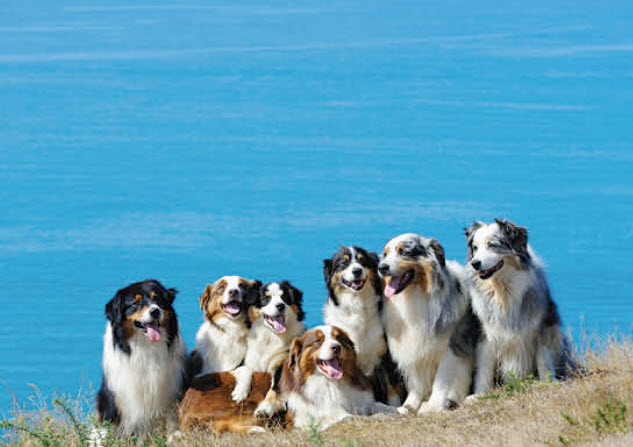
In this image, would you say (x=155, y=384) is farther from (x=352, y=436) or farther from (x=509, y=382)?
(x=509, y=382)

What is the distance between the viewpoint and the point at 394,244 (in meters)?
10.3

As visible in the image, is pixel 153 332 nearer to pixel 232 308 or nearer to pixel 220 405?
pixel 232 308

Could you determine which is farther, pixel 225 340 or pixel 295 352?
pixel 225 340

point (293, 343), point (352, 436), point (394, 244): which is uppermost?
point (394, 244)

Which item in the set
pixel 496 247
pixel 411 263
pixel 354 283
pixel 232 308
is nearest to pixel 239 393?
pixel 232 308

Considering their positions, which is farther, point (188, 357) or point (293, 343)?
point (188, 357)

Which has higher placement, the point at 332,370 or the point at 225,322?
the point at 225,322

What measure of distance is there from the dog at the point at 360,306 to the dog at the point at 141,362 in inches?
54.9

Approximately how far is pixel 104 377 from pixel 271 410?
1.55 meters

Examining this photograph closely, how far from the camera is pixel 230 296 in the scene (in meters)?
10.4

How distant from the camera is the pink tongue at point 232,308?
1041cm

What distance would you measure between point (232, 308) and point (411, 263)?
161 centimetres

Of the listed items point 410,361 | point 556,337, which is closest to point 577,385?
point 556,337

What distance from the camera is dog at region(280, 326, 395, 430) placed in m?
10.0
